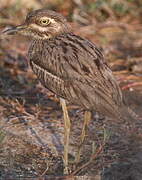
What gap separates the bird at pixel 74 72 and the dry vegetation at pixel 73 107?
0.24 m

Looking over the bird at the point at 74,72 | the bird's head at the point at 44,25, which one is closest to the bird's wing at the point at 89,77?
the bird at the point at 74,72

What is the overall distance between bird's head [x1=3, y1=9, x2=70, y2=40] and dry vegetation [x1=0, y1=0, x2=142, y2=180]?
2.84 feet

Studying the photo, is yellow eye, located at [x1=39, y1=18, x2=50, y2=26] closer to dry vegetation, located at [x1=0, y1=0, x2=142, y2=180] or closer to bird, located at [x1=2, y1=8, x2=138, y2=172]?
bird, located at [x1=2, y1=8, x2=138, y2=172]

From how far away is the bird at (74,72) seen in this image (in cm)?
399

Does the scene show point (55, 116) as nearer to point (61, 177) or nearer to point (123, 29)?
point (61, 177)

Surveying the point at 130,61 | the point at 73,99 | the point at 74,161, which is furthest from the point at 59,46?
the point at 130,61

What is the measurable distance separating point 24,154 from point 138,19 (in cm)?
352

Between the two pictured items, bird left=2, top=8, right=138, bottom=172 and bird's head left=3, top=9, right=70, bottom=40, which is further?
bird's head left=3, top=9, right=70, bottom=40

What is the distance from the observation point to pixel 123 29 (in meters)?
7.21

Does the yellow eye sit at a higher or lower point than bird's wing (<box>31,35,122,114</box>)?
higher

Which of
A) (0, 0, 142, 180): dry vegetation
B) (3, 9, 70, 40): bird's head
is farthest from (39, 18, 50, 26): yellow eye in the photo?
(0, 0, 142, 180): dry vegetation

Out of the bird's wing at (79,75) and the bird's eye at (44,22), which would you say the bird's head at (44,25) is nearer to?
the bird's eye at (44,22)

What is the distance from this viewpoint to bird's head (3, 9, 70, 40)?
439 centimetres

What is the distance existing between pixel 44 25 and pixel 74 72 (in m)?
0.60
